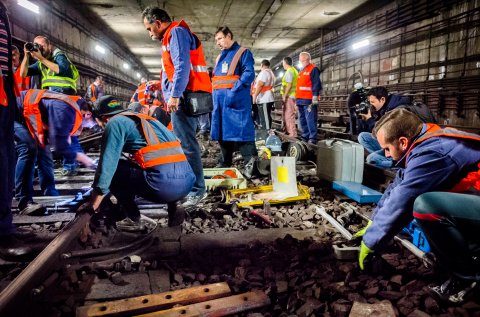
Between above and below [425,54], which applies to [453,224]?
below

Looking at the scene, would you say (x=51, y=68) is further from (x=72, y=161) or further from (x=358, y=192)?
(x=358, y=192)

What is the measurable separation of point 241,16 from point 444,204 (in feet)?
46.5

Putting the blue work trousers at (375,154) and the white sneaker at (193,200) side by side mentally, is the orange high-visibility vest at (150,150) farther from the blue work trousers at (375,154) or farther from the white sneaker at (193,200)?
the blue work trousers at (375,154)

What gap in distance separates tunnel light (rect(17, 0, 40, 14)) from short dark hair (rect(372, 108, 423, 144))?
11347 millimetres

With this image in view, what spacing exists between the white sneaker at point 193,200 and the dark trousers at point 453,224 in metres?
2.38

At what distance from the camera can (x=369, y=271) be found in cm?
211

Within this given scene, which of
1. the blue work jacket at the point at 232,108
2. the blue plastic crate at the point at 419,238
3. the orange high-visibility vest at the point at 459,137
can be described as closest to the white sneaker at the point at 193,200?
the blue work jacket at the point at 232,108

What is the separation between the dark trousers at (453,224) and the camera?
173cm

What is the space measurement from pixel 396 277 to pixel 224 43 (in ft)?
12.9

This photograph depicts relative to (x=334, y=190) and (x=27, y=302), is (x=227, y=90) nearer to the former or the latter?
(x=334, y=190)

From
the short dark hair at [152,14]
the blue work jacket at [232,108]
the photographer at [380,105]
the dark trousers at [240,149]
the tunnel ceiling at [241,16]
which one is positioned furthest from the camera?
the tunnel ceiling at [241,16]

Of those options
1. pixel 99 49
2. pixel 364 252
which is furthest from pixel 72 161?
pixel 99 49

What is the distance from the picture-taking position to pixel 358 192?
3.71 meters

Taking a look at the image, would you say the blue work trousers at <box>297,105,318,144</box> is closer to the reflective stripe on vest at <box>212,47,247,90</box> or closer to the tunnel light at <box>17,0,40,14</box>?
the reflective stripe on vest at <box>212,47,247,90</box>
